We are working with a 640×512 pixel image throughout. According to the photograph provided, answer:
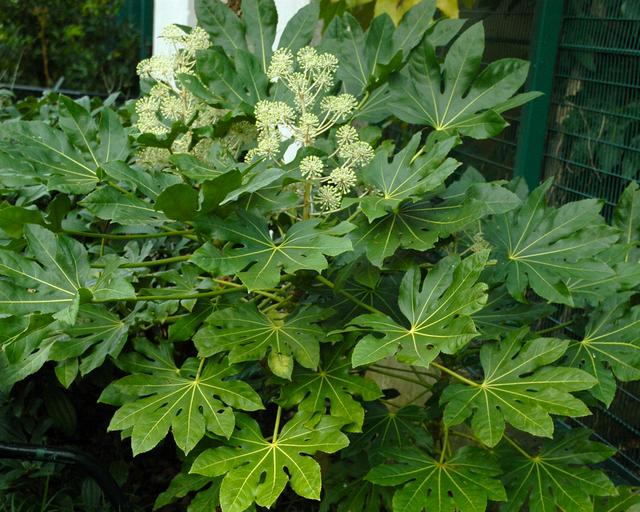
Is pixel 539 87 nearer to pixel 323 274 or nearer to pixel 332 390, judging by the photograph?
pixel 323 274

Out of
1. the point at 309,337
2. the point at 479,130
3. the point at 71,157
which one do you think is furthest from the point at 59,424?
the point at 479,130

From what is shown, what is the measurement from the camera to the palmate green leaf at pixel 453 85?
2.73 metres

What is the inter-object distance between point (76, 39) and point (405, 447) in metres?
9.01

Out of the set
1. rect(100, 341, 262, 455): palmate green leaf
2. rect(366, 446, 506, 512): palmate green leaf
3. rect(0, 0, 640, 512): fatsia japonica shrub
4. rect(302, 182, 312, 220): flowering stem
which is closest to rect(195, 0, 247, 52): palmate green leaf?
rect(0, 0, 640, 512): fatsia japonica shrub

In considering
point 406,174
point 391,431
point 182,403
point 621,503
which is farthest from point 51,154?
point 621,503

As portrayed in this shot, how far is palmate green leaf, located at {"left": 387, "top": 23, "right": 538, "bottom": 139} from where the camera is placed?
2.73 m

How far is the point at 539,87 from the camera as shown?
446 centimetres

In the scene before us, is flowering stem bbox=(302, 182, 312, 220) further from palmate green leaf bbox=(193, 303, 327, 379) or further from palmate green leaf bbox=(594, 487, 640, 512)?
palmate green leaf bbox=(594, 487, 640, 512)

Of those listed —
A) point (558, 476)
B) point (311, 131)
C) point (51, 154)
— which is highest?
point (311, 131)

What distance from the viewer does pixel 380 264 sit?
234 cm

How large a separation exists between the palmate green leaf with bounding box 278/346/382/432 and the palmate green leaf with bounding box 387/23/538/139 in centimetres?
74

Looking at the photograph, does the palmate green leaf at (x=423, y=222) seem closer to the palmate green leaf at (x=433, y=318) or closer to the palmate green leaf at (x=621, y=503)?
the palmate green leaf at (x=433, y=318)

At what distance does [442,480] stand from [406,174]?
0.80 metres

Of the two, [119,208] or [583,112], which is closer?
[119,208]
